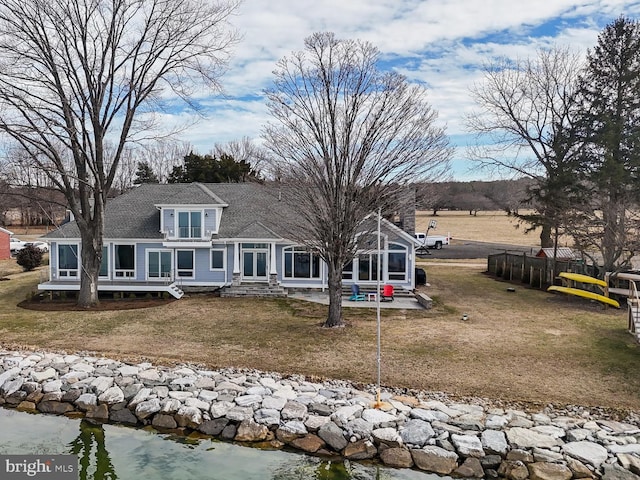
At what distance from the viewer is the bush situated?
28438mm

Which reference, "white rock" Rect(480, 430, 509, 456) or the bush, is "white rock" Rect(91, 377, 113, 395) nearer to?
"white rock" Rect(480, 430, 509, 456)

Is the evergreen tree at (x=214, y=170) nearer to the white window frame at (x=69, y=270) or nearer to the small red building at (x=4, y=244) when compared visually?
the white window frame at (x=69, y=270)

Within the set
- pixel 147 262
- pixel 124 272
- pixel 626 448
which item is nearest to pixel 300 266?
pixel 147 262

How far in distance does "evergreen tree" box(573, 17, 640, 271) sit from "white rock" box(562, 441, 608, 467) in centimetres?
1303

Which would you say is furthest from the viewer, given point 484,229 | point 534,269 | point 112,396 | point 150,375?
point 484,229

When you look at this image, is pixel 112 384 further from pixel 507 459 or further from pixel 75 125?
pixel 75 125

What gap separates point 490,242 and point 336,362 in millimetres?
37621

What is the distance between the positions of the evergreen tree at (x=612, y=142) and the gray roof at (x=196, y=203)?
12362mm

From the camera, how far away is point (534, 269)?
24.1 meters

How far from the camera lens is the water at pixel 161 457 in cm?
796

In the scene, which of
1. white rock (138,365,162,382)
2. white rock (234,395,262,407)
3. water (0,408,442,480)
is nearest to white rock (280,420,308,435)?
water (0,408,442,480)

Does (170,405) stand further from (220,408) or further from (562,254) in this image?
(562,254)

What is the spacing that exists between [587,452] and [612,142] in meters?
16.3

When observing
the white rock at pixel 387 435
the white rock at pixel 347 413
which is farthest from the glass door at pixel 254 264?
the white rock at pixel 387 435
